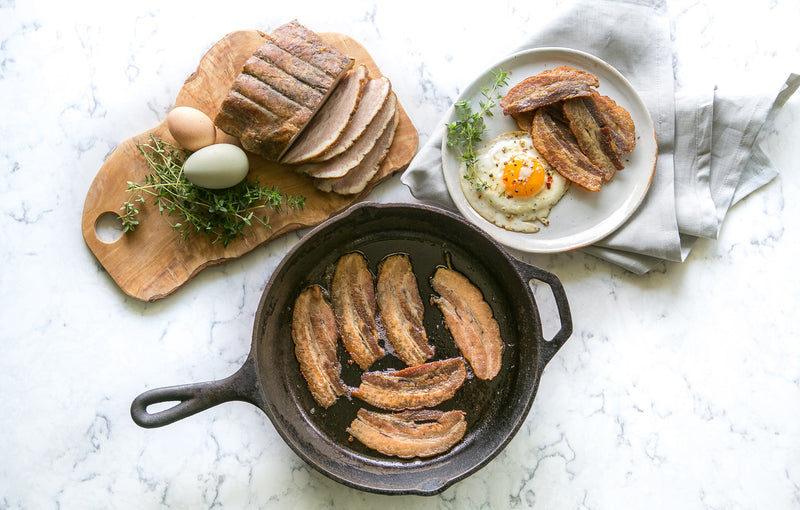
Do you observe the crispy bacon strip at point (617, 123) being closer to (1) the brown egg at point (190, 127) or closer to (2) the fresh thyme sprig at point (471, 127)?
(2) the fresh thyme sprig at point (471, 127)

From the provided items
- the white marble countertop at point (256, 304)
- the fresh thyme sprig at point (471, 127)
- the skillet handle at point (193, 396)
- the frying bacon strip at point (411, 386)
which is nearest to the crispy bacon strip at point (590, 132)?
the fresh thyme sprig at point (471, 127)

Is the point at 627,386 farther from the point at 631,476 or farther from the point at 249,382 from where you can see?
the point at 249,382

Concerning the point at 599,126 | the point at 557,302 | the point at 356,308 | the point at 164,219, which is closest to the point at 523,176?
the point at 599,126

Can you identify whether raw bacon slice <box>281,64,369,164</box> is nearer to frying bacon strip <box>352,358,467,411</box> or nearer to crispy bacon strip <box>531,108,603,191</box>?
crispy bacon strip <box>531,108,603,191</box>

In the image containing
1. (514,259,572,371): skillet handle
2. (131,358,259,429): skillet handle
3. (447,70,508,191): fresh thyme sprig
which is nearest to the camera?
(131,358,259,429): skillet handle

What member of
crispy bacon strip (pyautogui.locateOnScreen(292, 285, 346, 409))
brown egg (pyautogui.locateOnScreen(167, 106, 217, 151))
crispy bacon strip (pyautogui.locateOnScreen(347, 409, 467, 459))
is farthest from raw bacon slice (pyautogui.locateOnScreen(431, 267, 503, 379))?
brown egg (pyautogui.locateOnScreen(167, 106, 217, 151))

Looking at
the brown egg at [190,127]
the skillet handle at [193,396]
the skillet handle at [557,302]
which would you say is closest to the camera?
the skillet handle at [193,396]

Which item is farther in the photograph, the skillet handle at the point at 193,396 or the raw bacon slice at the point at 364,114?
the raw bacon slice at the point at 364,114

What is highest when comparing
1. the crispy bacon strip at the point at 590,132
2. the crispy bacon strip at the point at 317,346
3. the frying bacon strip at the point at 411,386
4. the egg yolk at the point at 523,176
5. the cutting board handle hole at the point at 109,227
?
the crispy bacon strip at the point at 590,132
